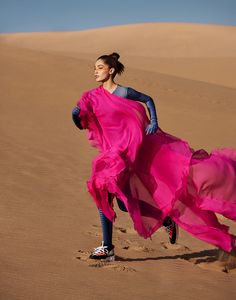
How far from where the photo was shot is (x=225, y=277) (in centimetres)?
423

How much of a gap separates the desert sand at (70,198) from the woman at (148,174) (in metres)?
0.37

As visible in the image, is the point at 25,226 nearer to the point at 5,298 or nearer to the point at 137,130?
the point at 137,130

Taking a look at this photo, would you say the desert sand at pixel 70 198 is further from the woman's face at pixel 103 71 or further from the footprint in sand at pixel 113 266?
the woman's face at pixel 103 71

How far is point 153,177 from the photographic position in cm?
434

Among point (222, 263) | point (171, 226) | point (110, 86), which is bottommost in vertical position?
point (222, 263)

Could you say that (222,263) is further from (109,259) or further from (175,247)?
(109,259)

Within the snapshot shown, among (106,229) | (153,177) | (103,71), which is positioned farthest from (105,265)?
(103,71)

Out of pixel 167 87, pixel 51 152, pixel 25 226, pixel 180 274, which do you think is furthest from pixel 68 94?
pixel 180 274

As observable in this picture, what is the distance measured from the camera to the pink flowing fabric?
4.20m

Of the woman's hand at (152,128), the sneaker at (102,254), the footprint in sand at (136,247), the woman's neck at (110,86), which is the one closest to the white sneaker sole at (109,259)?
the sneaker at (102,254)

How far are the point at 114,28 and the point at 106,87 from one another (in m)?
69.4

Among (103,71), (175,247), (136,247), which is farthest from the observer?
(175,247)

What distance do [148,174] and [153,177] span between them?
0.05 meters

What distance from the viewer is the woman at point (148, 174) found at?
421cm
